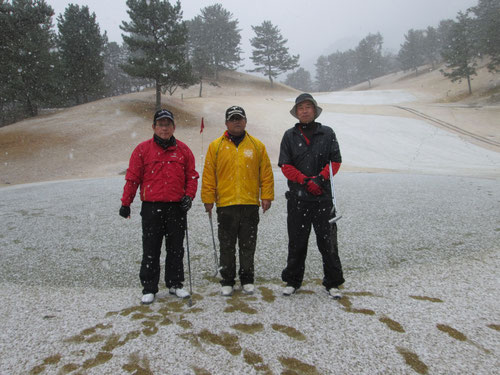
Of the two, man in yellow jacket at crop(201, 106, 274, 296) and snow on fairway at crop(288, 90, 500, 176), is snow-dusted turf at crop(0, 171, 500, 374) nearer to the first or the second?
man in yellow jacket at crop(201, 106, 274, 296)

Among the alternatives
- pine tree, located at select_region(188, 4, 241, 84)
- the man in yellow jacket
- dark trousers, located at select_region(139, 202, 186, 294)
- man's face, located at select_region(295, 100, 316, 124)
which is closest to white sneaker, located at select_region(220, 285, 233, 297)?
the man in yellow jacket

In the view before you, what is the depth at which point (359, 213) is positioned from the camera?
292 inches

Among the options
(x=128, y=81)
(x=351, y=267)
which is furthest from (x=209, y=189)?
(x=128, y=81)

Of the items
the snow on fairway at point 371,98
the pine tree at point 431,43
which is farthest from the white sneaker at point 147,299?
the pine tree at point 431,43

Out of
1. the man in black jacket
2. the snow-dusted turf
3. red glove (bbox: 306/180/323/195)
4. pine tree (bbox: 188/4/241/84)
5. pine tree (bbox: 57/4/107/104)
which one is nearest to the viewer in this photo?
the snow-dusted turf

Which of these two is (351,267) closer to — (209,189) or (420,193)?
(209,189)

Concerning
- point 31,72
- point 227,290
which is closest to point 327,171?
point 227,290

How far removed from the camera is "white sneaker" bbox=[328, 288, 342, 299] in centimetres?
344

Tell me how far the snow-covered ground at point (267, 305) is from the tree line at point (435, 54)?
4165 cm

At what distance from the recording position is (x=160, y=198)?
3.46 metres

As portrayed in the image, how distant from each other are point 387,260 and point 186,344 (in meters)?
3.43

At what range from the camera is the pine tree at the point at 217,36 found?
194ft

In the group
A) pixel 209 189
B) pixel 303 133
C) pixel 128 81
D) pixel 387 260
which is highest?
pixel 128 81

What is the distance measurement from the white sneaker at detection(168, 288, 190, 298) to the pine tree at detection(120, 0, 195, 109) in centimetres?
2430
